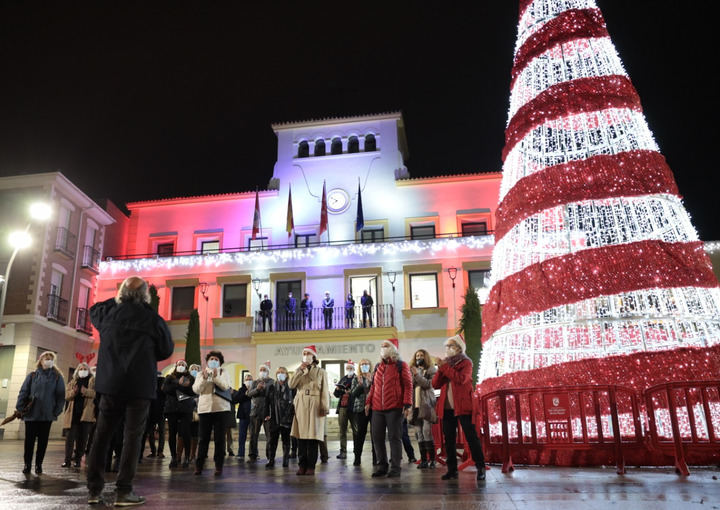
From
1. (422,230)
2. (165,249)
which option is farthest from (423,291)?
(165,249)

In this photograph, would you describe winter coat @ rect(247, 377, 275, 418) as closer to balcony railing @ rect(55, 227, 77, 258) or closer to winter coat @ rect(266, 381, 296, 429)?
winter coat @ rect(266, 381, 296, 429)

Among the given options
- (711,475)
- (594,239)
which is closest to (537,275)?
(594,239)

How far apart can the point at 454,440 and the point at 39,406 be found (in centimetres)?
586

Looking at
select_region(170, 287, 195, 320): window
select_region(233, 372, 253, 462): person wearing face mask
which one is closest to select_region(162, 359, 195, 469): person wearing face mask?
select_region(233, 372, 253, 462): person wearing face mask

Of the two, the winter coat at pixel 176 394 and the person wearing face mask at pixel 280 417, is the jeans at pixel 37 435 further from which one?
the person wearing face mask at pixel 280 417

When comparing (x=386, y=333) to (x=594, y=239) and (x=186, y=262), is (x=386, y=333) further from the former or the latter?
(x=594, y=239)

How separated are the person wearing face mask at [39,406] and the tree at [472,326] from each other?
1503cm

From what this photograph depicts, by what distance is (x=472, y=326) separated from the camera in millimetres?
21969

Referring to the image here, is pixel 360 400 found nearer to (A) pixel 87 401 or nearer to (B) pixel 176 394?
(B) pixel 176 394

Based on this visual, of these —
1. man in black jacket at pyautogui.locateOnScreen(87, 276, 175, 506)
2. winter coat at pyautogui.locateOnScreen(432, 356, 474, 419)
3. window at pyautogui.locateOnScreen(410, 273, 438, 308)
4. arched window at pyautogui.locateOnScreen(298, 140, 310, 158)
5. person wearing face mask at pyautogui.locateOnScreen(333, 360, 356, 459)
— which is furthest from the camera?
arched window at pyautogui.locateOnScreen(298, 140, 310, 158)

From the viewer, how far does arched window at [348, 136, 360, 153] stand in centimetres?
2877

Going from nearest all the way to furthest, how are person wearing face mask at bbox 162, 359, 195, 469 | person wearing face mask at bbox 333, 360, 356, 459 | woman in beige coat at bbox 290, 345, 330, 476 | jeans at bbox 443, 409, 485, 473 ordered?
jeans at bbox 443, 409, 485, 473 < woman in beige coat at bbox 290, 345, 330, 476 < person wearing face mask at bbox 162, 359, 195, 469 < person wearing face mask at bbox 333, 360, 356, 459

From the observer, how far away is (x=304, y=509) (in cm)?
458

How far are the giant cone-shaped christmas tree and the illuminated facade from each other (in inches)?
562
